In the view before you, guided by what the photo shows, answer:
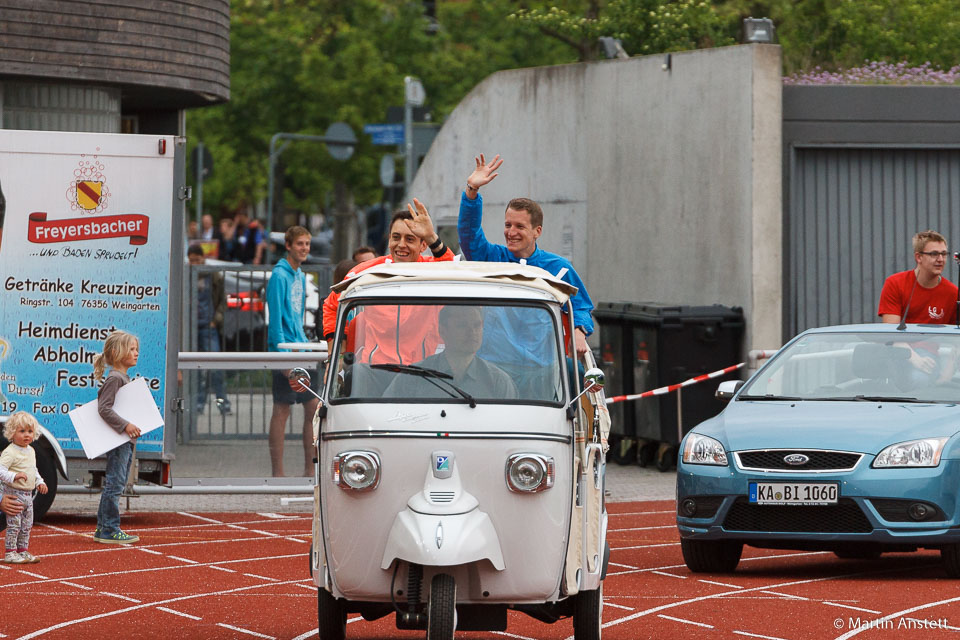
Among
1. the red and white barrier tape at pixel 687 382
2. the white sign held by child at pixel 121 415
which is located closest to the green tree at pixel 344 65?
the red and white barrier tape at pixel 687 382

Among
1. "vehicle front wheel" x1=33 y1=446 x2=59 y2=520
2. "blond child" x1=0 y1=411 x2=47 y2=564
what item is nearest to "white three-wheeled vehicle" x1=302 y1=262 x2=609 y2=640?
"blond child" x1=0 y1=411 x2=47 y2=564

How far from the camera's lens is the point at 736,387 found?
11.8 meters

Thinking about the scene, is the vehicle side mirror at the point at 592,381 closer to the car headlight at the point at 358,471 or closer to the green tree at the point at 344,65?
the car headlight at the point at 358,471

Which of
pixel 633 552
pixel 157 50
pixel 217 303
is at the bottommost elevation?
pixel 633 552

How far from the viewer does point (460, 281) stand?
25.6ft

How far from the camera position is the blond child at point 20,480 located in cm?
1107

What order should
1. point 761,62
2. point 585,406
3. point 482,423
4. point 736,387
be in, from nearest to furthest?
point 482,423 < point 585,406 < point 736,387 < point 761,62

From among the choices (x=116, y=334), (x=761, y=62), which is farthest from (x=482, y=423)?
(x=761, y=62)

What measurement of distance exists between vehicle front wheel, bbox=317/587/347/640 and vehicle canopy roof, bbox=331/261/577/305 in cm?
132

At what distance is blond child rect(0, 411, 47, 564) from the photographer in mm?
11070

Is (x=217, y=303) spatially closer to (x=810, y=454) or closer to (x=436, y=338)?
(x=810, y=454)

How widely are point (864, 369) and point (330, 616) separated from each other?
4.84 m

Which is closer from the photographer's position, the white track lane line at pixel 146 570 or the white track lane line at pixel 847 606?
the white track lane line at pixel 847 606

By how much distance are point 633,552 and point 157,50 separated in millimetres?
7182
